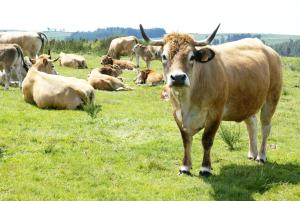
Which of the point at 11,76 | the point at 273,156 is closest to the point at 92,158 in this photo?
the point at 273,156

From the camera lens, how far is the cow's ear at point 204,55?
7.26 meters

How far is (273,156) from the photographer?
945 cm

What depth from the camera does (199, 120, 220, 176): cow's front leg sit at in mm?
7633

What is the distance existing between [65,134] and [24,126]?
47.5 inches

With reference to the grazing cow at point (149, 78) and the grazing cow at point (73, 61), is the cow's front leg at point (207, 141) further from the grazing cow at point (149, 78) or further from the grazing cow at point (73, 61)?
the grazing cow at point (73, 61)

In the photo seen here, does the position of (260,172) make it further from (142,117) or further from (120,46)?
(120,46)

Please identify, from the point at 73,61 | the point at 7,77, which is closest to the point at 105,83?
the point at 7,77

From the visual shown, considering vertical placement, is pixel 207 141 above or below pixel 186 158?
above

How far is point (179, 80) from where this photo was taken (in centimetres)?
671

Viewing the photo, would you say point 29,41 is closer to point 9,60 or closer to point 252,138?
point 9,60

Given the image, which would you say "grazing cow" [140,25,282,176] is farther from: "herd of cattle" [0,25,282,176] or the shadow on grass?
the shadow on grass

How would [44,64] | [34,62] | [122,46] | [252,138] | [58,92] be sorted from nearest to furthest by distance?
[252,138]
[58,92]
[44,64]
[34,62]
[122,46]

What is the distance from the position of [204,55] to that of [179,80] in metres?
0.84

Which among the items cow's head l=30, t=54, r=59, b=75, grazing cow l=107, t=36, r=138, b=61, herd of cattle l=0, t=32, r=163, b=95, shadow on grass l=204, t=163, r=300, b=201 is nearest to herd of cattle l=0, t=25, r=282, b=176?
shadow on grass l=204, t=163, r=300, b=201
